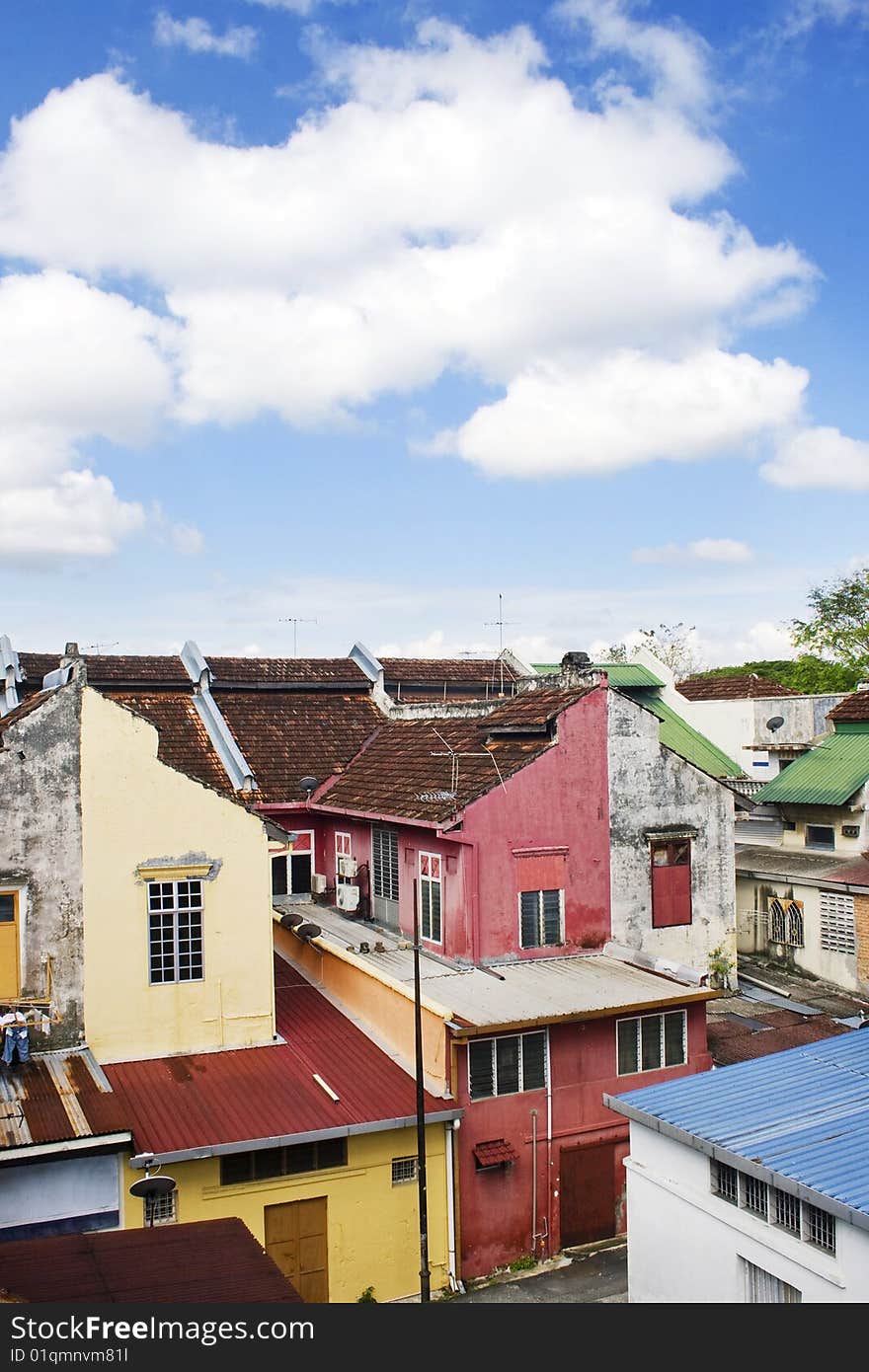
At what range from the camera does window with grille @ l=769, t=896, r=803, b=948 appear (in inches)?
1041

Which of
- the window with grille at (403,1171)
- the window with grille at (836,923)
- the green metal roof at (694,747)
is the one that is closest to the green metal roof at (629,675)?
the green metal roof at (694,747)

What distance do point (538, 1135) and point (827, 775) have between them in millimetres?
15172

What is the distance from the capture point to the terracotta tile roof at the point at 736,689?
39.7 m

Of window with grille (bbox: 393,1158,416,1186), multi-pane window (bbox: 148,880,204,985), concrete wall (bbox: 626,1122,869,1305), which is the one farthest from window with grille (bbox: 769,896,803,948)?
multi-pane window (bbox: 148,880,204,985)

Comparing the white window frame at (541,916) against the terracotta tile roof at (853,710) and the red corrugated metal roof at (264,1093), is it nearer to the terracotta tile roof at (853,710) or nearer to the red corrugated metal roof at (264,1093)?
the red corrugated metal roof at (264,1093)

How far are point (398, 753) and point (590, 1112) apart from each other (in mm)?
10565

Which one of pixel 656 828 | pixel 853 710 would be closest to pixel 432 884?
pixel 656 828

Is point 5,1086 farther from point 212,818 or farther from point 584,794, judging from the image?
A: point 584,794

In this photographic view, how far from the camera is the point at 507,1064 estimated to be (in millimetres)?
16609

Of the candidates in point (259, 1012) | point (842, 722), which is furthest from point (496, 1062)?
point (842, 722)

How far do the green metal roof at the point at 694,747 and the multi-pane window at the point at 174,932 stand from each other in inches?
768

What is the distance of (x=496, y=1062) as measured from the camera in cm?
1652

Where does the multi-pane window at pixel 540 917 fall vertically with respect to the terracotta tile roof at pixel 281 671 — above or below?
below

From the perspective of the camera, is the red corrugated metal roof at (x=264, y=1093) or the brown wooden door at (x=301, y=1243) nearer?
the red corrugated metal roof at (x=264, y=1093)
